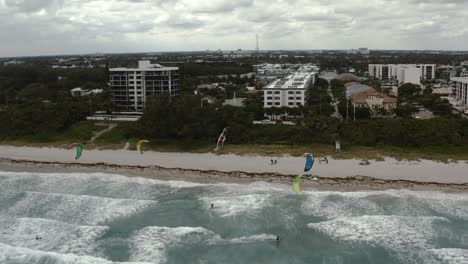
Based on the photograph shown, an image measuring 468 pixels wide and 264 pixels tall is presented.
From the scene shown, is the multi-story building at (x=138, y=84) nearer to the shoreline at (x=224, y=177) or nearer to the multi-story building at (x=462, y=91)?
the shoreline at (x=224, y=177)

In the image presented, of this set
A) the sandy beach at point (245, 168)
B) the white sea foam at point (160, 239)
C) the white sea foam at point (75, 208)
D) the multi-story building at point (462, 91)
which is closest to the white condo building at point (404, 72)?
the multi-story building at point (462, 91)

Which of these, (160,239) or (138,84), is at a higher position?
(138,84)

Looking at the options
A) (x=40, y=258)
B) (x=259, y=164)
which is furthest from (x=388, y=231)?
(x=40, y=258)

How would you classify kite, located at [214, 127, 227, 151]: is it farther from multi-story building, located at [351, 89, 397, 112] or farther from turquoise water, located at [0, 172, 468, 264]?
multi-story building, located at [351, 89, 397, 112]

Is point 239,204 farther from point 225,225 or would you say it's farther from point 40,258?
point 40,258

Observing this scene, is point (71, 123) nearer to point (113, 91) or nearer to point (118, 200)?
point (113, 91)

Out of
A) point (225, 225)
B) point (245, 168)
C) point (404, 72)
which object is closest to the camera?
point (225, 225)
